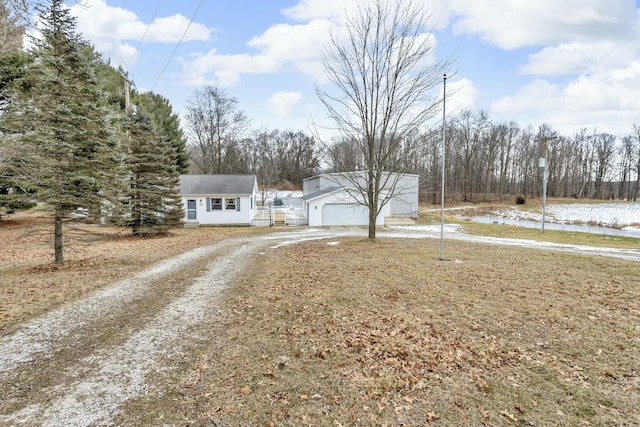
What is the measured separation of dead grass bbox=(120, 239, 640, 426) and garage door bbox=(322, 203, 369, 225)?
16946 millimetres

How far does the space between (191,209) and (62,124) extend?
50.0 ft

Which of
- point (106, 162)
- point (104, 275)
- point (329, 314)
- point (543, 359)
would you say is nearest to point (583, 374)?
point (543, 359)

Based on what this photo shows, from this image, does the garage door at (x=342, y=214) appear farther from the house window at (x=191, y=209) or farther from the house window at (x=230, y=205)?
the house window at (x=191, y=209)

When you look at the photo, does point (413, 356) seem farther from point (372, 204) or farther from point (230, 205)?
point (230, 205)

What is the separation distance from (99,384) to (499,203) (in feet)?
172

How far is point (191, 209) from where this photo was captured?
2348 centimetres

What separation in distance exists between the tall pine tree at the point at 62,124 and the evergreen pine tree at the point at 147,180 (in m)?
7.23

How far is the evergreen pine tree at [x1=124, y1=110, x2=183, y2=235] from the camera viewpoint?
54.8 ft

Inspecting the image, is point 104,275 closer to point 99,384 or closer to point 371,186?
point 99,384

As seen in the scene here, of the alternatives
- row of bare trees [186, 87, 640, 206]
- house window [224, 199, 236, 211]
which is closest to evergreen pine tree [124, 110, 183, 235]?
house window [224, 199, 236, 211]

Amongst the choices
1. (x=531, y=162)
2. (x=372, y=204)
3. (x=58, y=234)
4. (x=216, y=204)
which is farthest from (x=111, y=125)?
(x=531, y=162)

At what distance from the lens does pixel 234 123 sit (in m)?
40.1

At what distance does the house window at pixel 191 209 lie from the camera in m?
23.5

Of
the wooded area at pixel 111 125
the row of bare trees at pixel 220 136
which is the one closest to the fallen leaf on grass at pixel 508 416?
the wooded area at pixel 111 125
